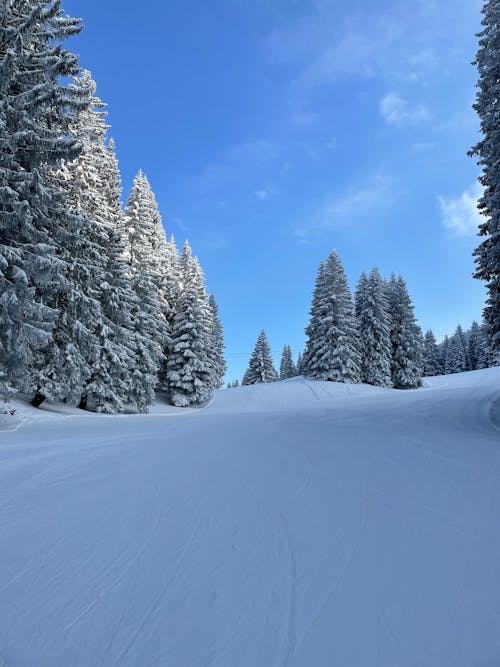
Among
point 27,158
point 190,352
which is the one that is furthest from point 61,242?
point 190,352

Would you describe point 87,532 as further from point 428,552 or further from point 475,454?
point 475,454

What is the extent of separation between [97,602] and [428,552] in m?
2.91

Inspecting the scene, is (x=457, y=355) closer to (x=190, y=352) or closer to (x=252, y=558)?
(x=190, y=352)

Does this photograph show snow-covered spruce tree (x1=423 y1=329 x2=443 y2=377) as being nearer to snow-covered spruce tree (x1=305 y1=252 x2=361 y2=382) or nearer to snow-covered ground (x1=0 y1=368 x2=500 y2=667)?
snow-covered spruce tree (x1=305 y1=252 x2=361 y2=382)

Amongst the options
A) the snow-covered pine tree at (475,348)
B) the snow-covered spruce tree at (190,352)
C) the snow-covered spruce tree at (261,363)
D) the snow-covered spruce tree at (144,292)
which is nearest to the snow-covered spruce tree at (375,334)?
the snow-covered spruce tree at (190,352)

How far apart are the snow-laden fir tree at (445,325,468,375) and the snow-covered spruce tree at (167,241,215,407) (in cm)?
4900

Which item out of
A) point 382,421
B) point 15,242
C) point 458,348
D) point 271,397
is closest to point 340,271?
point 271,397

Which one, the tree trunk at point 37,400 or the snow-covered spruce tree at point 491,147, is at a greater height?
the snow-covered spruce tree at point 491,147

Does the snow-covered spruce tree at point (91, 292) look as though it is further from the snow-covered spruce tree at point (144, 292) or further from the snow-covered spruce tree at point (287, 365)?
the snow-covered spruce tree at point (287, 365)

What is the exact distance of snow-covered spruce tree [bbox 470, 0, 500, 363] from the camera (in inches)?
443

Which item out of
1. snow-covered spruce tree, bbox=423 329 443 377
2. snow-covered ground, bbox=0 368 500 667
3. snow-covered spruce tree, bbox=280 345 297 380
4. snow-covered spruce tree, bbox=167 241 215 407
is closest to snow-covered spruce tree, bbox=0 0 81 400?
snow-covered ground, bbox=0 368 500 667

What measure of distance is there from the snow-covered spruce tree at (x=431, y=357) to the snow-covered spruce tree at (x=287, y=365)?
23.6 meters

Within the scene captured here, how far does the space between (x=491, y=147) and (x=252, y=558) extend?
43.3ft

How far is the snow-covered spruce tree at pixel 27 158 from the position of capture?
33.1ft
